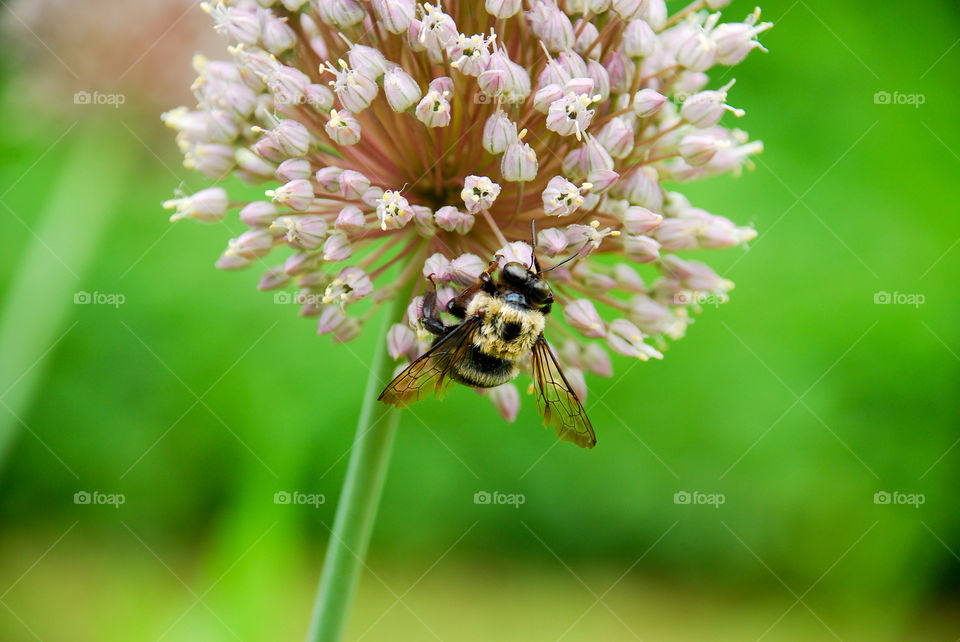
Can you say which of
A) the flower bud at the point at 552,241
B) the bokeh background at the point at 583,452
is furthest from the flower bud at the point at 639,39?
the bokeh background at the point at 583,452

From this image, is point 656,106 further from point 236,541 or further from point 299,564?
point 299,564

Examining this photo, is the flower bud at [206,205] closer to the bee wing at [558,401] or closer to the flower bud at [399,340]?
the flower bud at [399,340]

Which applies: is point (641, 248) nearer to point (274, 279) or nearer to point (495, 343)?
point (495, 343)

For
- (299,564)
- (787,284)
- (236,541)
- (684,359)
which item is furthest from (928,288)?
(236,541)

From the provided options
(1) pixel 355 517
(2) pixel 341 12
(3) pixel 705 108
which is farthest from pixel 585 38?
(1) pixel 355 517

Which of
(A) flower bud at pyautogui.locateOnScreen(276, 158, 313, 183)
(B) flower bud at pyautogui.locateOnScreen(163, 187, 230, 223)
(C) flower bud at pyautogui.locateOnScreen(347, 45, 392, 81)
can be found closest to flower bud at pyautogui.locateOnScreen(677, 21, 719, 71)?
(C) flower bud at pyautogui.locateOnScreen(347, 45, 392, 81)

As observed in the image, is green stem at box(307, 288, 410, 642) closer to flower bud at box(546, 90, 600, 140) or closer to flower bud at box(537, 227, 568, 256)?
flower bud at box(537, 227, 568, 256)
